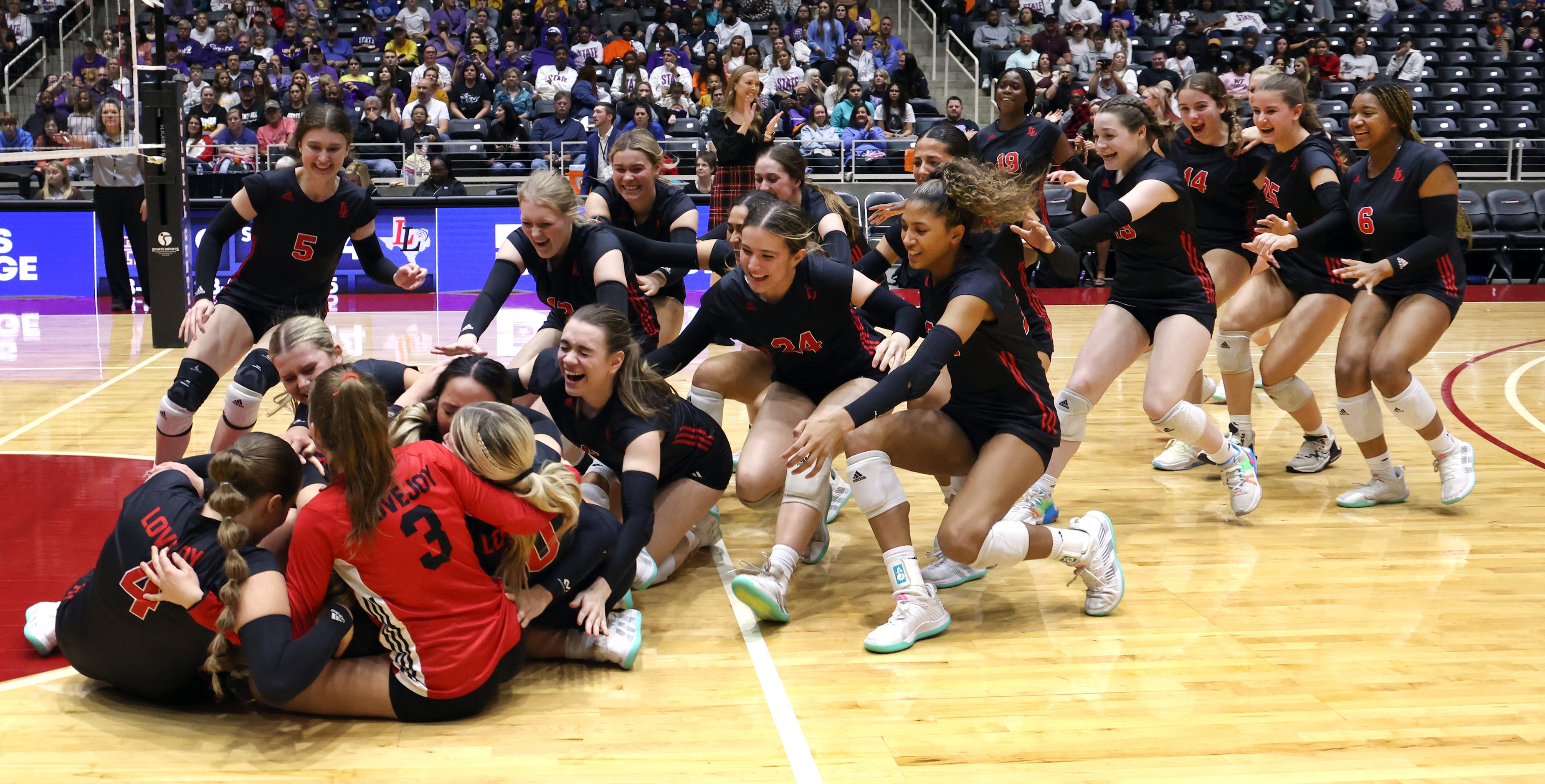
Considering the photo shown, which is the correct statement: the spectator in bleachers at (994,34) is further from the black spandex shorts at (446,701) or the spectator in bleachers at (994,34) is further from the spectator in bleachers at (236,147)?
the black spandex shorts at (446,701)

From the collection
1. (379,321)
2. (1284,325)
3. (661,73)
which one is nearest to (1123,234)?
(1284,325)

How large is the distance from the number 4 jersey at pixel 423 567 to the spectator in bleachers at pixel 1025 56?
13621 millimetres

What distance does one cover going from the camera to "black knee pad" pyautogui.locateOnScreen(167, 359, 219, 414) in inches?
197

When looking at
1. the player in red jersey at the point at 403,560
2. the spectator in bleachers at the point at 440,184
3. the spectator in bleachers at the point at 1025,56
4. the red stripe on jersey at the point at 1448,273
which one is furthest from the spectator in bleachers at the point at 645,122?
the player in red jersey at the point at 403,560

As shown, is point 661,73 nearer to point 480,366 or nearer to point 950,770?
point 480,366

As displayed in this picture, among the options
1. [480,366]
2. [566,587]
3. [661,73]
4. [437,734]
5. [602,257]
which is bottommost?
[437,734]

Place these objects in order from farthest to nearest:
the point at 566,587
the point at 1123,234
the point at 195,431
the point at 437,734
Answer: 1. the point at 195,431
2. the point at 1123,234
3. the point at 566,587
4. the point at 437,734

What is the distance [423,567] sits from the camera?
9.98 feet

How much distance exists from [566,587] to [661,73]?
12.3 m

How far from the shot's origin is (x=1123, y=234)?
16.9ft

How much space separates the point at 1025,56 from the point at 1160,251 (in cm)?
1146

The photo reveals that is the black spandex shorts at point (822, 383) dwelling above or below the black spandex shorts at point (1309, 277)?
below

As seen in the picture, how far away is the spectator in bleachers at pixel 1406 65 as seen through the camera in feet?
52.0

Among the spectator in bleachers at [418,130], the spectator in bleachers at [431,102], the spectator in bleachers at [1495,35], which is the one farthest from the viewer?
the spectator in bleachers at [1495,35]
